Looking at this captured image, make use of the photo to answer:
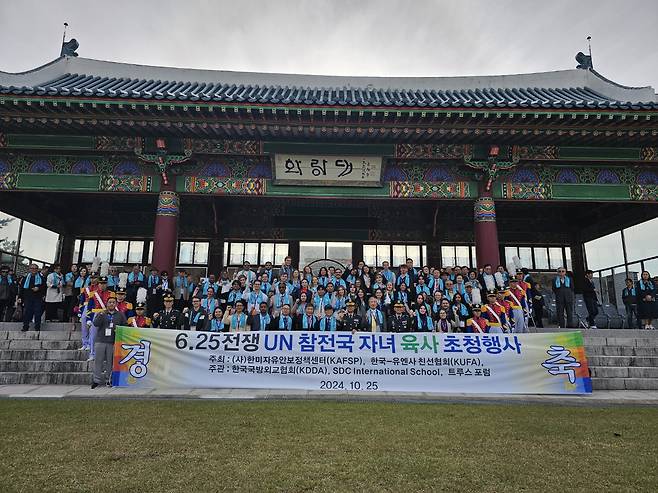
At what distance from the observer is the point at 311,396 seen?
6.24 m

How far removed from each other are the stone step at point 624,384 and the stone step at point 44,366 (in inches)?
358

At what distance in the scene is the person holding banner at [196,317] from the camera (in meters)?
8.05

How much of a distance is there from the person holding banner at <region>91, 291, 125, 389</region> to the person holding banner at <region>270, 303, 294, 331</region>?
2.85m

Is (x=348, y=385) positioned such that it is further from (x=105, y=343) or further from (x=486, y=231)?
(x=486, y=231)

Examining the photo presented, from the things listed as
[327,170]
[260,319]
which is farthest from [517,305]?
[327,170]

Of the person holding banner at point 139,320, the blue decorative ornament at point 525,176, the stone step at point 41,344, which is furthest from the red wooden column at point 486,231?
the stone step at point 41,344

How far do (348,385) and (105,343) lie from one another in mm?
4313

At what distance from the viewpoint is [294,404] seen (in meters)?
5.70

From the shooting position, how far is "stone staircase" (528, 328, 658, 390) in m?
7.21

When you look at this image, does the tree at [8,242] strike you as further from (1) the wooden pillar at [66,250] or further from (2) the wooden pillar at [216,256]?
(2) the wooden pillar at [216,256]

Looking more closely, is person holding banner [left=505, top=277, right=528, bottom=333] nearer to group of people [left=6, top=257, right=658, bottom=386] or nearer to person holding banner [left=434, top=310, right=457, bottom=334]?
group of people [left=6, top=257, right=658, bottom=386]

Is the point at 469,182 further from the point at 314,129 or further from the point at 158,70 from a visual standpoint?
the point at 158,70

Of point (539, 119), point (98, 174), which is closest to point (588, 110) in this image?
point (539, 119)

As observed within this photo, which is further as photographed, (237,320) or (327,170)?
(327,170)
